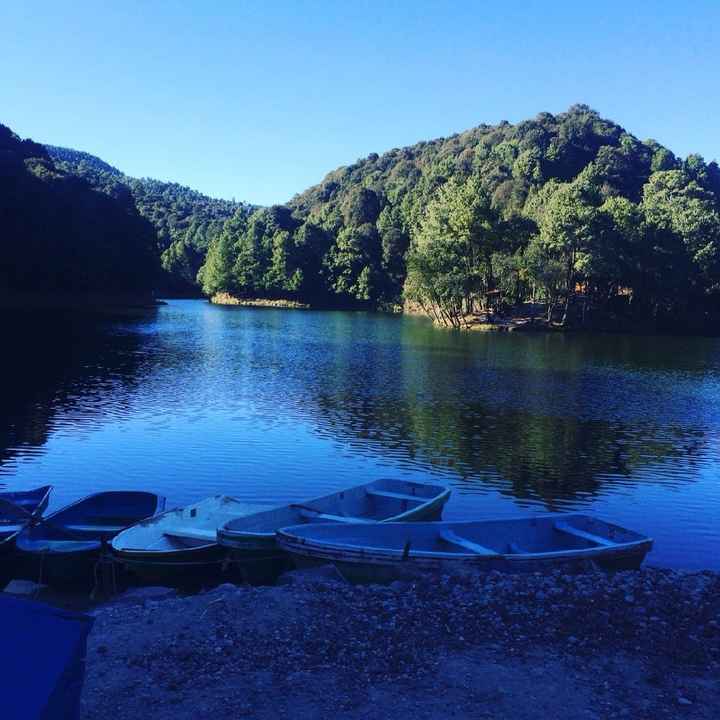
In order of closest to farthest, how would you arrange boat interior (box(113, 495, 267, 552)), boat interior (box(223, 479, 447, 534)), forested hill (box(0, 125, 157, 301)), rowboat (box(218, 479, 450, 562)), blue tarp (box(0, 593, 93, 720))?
blue tarp (box(0, 593, 93, 720))
rowboat (box(218, 479, 450, 562))
boat interior (box(113, 495, 267, 552))
boat interior (box(223, 479, 447, 534))
forested hill (box(0, 125, 157, 301))

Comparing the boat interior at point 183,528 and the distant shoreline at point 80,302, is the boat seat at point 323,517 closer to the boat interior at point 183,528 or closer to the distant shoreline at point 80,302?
the boat interior at point 183,528

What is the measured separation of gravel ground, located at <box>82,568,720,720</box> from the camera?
8.77m

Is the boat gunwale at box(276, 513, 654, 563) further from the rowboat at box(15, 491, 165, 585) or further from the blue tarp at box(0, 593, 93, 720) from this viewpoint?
the blue tarp at box(0, 593, 93, 720)

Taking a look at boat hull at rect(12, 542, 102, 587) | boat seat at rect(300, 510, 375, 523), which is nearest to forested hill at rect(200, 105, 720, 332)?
boat seat at rect(300, 510, 375, 523)

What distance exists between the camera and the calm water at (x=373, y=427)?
68.4 feet

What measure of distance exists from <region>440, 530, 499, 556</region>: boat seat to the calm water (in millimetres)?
4701

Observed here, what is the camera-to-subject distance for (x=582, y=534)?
49.0ft

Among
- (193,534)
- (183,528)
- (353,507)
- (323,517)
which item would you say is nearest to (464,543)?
(323,517)

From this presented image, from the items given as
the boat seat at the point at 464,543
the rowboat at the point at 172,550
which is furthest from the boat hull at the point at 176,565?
the boat seat at the point at 464,543

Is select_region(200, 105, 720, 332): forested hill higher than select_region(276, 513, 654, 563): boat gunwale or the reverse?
higher

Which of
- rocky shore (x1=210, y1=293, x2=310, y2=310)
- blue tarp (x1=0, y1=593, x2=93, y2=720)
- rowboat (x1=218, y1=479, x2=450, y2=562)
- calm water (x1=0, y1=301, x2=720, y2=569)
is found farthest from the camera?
rocky shore (x1=210, y1=293, x2=310, y2=310)

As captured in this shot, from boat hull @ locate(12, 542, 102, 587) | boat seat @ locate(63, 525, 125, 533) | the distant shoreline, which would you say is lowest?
boat hull @ locate(12, 542, 102, 587)

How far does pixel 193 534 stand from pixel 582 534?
26.7 ft

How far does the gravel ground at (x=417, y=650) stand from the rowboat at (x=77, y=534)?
4.41ft
